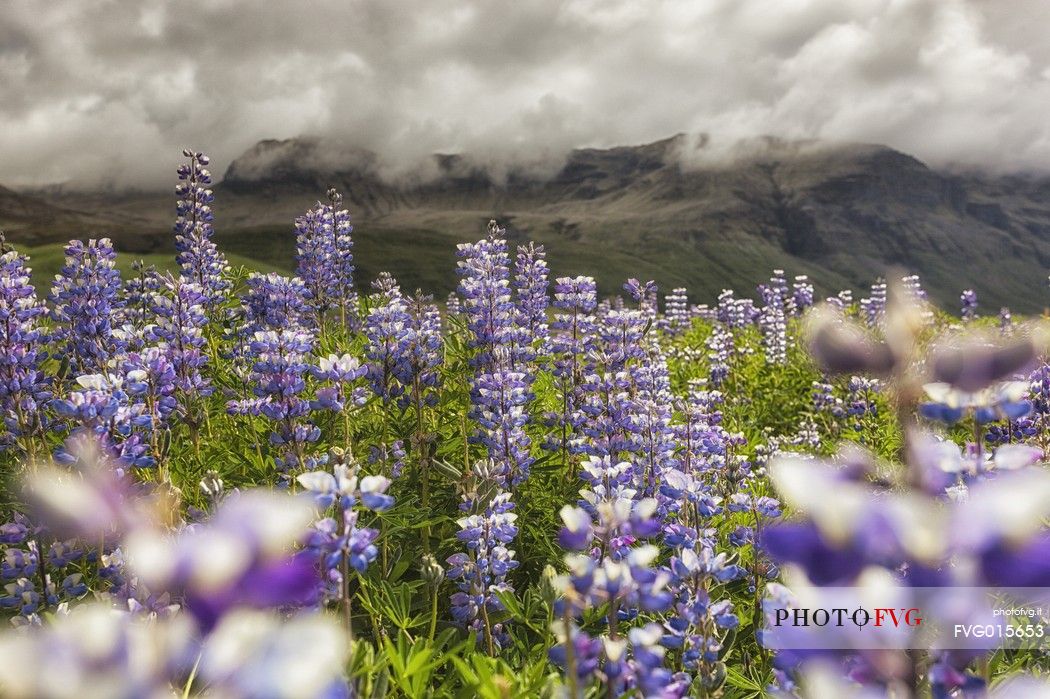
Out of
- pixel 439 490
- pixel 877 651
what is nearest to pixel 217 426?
pixel 439 490

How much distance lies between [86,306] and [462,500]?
2974 millimetres

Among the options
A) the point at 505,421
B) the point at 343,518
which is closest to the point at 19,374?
the point at 505,421

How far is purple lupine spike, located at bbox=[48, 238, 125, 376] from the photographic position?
4.68m

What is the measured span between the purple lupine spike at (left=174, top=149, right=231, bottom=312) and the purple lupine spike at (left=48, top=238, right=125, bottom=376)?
87cm

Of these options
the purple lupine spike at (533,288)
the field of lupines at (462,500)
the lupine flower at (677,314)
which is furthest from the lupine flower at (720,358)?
the lupine flower at (677,314)

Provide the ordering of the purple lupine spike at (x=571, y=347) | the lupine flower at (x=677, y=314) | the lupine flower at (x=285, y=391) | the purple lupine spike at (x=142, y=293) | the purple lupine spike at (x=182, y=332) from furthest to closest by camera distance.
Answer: the lupine flower at (x=677, y=314)
the purple lupine spike at (x=142, y=293)
the purple lupine spike at (x=571, y=347)
the purple lupine spike at (x=182, y=332)
the lupine flower at (x=285, y=391)

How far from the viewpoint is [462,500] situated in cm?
369

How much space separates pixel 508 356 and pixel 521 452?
1.11 metres

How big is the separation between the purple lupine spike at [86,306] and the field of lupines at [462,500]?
0.08 feet

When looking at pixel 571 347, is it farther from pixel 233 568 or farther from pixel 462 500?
pixel 233 568

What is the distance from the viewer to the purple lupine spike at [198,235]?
6312 millimetres

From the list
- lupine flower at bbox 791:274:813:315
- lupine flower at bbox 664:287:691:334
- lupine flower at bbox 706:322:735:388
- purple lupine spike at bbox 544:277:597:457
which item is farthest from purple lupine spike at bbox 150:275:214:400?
lupine flower at bbox 791:274:813:315

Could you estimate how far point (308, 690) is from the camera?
0.64 meters

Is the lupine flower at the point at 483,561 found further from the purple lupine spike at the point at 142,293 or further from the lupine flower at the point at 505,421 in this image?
the purple lupine spike at the point at 142,293
